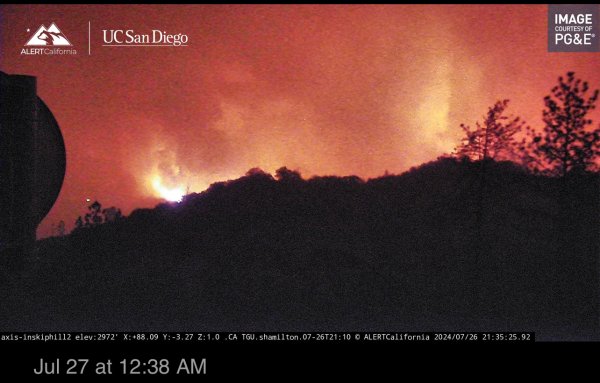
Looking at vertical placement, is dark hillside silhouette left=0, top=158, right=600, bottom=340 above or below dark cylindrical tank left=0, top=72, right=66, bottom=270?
below

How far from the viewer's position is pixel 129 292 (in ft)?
34.0

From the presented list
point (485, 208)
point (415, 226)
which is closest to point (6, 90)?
point (415, 226)

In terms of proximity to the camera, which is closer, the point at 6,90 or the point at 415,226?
the point at 6,90

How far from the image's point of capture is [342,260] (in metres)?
11.5

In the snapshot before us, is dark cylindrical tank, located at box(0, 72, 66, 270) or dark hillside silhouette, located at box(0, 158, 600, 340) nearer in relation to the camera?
dark cylindrical tank, located at box(0, 72, 66, 270)

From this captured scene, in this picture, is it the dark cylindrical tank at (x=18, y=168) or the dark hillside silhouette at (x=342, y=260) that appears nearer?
the dark cylindrical tank at (x=18, y=168)

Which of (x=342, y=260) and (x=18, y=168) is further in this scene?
(x=342, y=260)

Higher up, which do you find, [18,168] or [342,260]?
[18,168]

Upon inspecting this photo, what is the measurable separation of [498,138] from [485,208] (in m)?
2.34

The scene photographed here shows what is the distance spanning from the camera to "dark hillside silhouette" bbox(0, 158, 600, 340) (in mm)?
9492

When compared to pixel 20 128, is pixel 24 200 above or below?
below

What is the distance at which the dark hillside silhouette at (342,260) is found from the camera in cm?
949

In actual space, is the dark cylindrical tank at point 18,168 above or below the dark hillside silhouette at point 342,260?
above

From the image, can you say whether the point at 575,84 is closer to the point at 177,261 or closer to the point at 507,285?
the point at 507,285
